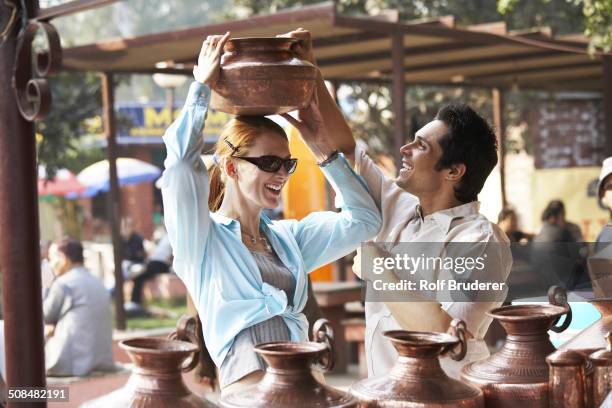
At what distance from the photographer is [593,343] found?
8.72 feet

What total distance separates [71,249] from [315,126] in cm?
502

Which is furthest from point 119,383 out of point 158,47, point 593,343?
point 593,343

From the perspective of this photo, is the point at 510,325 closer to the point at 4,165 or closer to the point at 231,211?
the point at 231,211

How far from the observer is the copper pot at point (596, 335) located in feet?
8.64

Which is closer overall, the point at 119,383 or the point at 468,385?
the point at 468,385

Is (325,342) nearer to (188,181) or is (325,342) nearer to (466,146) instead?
(188,181)

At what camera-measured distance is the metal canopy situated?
7.65 meters

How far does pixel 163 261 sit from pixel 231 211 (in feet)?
41.8

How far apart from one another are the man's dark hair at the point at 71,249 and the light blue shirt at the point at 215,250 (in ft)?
16.3

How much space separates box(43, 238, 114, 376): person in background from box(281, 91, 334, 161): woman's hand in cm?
470

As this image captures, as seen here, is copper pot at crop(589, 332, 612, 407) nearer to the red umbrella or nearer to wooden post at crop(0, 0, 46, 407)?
wooden post at crop(0, 0, 46, 407)

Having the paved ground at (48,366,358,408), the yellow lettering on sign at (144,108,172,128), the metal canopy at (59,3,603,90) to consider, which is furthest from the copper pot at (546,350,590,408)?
the yellow lettering on sign at (144,108,172,128)

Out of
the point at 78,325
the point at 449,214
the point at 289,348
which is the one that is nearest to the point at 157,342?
the point at 289,348

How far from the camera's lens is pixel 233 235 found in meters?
2.94
